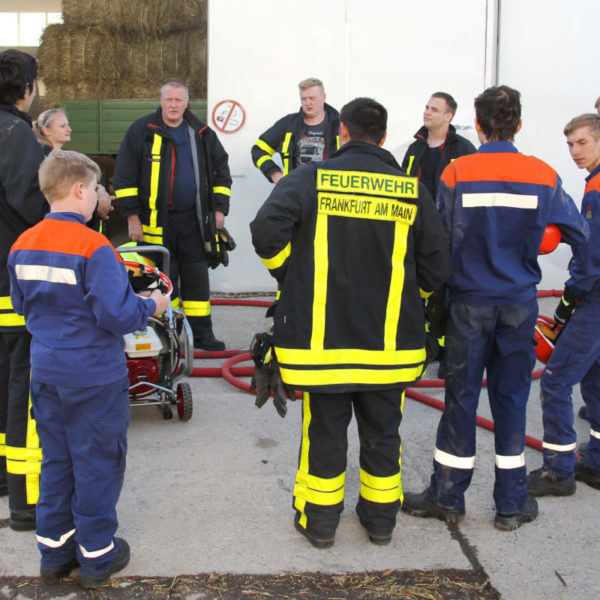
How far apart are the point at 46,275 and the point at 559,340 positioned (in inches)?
98.0

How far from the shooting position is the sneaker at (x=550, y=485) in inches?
137

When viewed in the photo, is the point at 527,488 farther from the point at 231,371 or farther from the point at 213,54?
the point at 213,54

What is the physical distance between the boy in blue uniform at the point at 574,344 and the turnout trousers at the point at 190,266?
310 cm

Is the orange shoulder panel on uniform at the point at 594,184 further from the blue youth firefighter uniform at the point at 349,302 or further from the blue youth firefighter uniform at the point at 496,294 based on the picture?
the blue youth firefighter uniform at the point at 349,302

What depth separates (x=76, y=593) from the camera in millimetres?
2656

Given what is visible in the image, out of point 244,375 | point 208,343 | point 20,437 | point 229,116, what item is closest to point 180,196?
point 208,343

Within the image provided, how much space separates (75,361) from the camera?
256cm

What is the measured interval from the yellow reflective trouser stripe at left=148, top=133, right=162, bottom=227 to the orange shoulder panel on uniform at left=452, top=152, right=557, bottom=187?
122 inches

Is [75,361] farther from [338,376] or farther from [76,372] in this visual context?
[338,376]

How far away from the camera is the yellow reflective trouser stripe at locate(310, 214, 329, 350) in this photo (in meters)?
2.81

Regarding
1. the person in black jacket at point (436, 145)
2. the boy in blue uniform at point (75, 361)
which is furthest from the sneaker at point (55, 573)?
the person in black jacket at point (436, 145)

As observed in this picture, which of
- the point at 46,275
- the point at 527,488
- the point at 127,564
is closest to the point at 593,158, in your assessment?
the point at 527,488

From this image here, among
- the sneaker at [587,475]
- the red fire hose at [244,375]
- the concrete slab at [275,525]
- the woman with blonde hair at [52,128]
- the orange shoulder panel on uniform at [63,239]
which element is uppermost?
the woman with blonde hair at [52,128]

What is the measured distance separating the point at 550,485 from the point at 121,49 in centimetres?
956
